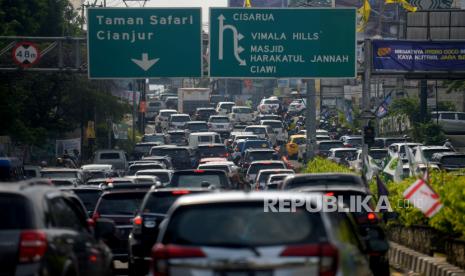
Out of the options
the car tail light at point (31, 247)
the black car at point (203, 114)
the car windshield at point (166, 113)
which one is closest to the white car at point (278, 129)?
the black car at point (203, 114)

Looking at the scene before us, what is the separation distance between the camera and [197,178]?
90.4 ft

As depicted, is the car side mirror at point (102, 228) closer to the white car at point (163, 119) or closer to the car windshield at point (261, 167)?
the car windshield at point (261, 167)

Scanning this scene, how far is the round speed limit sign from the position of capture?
36938mm

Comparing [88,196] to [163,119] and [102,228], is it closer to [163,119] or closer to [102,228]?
[102,228]

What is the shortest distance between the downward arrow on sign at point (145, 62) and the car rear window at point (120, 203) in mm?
14301

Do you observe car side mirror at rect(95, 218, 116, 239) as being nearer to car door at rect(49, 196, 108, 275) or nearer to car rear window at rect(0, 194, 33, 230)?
car door at rect(49, 196, 108, 275)

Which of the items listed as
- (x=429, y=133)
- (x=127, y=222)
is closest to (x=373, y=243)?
(x=127, y=222)

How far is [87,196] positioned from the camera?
84.3 ft

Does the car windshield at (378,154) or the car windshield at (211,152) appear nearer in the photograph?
the car windshield at (378,154)

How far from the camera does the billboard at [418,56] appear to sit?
36.7m

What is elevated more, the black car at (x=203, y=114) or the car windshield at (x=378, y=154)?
the black car at (x=203, y=114)

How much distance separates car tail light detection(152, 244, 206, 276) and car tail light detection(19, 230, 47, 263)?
43.5 inches

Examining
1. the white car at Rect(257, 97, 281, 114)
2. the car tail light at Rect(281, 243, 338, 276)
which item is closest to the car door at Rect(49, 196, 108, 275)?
the car tail light at Rect(281, 243, 338, 276)

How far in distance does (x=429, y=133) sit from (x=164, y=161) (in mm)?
21129
